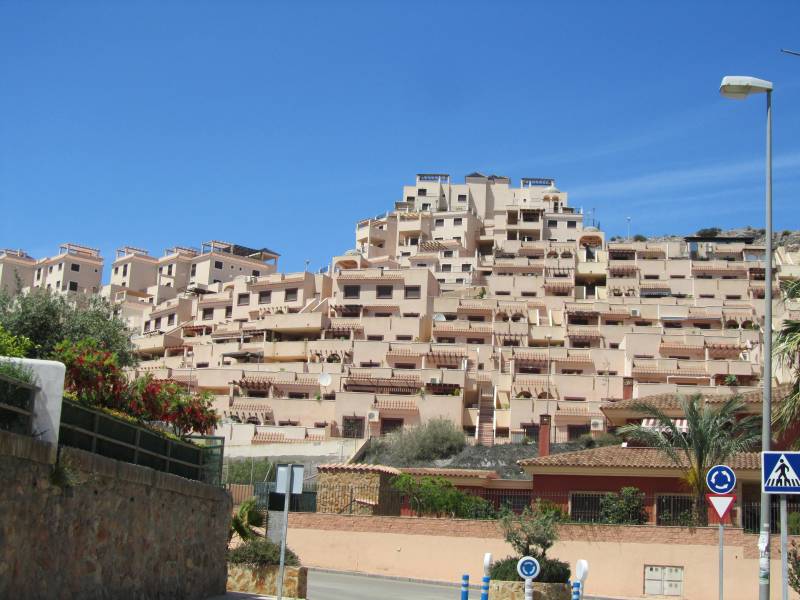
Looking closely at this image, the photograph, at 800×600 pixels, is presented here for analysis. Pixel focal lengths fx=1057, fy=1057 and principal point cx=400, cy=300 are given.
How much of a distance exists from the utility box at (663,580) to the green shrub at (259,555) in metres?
12.1

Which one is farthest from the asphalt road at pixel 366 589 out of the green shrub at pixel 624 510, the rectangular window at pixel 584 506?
the rectangular window at pixel 584 506

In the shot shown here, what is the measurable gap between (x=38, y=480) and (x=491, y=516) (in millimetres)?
22817

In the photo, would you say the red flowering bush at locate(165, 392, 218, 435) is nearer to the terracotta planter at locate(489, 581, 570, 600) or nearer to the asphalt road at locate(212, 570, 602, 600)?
the asphalt road at locate(212, 570, 602, 600)

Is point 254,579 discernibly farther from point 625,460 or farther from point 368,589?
point 625,460

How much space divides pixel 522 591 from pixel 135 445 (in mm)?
10043

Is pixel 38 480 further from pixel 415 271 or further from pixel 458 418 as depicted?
pixel 415 271

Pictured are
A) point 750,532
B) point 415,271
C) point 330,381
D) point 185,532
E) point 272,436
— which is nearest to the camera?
point 185,532

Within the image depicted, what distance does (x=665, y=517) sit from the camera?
34219 millimetres

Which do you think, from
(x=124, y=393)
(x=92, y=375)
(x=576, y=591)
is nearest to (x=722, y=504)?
(x=576, y=591)

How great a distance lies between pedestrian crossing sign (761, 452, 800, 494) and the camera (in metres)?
15.0

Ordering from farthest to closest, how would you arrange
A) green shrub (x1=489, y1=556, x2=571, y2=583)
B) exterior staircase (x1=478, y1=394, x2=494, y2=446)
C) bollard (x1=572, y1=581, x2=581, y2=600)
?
exterior staircase (x1=478, y1=394, x2=494, y2=446)
green shrub (x1=489, y1=556, x2=571, y2=583)
bollard (x1=572, y1=581, x2=581, y2=600)

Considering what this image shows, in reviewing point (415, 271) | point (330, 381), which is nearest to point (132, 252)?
point (415, 271)

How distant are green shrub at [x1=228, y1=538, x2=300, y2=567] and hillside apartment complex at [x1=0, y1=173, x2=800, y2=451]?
108 ft

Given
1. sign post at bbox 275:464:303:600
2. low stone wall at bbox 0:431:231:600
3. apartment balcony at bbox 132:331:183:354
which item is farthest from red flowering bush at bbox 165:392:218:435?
apartment balcony at bbox 132:331:183:354
